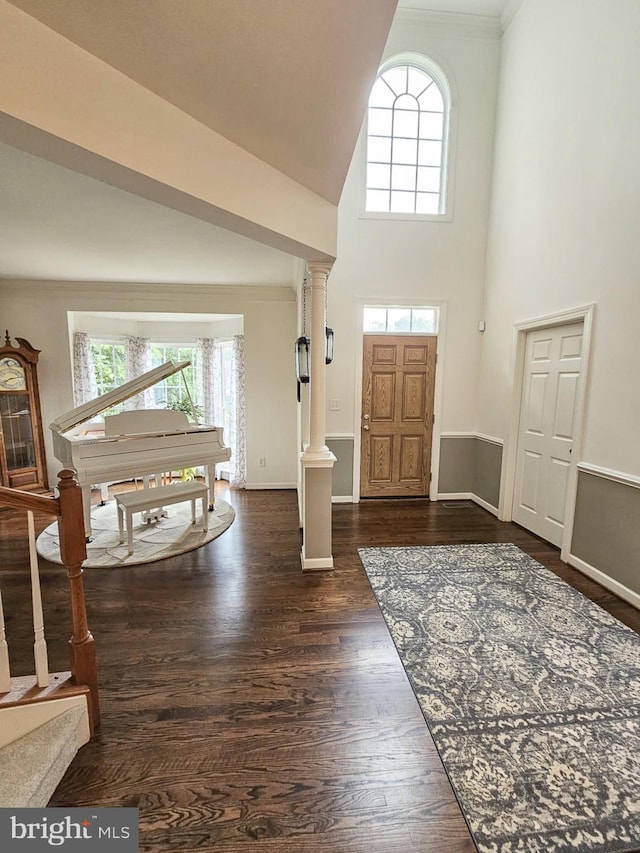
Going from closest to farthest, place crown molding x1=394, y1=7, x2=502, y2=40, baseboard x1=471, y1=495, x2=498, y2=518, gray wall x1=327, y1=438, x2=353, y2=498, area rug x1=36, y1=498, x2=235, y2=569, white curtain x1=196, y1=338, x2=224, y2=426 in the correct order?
area rug x1=36, y1=498, x2=235, y2=569 → crown molding x1=394, y1=7, x2=502, y2=40 → baseboard x1=471, y1=495, x2=498, y2=518 → gray wall x1=327, y1=438, x2=353, y2=498 → white curtain x1=196, y1=338, x2=224, y2=426

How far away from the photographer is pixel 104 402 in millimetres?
3414

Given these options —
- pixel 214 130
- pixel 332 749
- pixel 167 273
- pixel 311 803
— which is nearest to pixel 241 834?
pixel 311 803

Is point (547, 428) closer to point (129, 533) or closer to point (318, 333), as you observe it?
point (318, 333)

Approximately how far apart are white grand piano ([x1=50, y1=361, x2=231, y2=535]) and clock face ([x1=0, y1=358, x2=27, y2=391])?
1335 millimetres

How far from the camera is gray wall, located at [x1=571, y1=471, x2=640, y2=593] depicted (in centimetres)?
254

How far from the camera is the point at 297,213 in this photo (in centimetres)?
227

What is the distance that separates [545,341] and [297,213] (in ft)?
8.64

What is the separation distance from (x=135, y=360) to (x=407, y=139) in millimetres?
4557

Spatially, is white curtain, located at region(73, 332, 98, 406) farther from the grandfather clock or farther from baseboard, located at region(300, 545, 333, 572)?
baseboard, located at region(300, 545, 333, 572)

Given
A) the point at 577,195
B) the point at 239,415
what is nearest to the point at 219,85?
the point at 577,195

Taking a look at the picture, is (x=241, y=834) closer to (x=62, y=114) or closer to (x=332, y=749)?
(x=332, y=749)

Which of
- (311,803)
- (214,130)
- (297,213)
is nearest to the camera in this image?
(311,803)

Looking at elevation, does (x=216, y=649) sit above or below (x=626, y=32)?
below

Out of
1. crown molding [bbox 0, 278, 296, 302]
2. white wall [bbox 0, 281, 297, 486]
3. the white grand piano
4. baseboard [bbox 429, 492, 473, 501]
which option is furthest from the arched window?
baseboard [bbox 429, 492, 473, 501]
